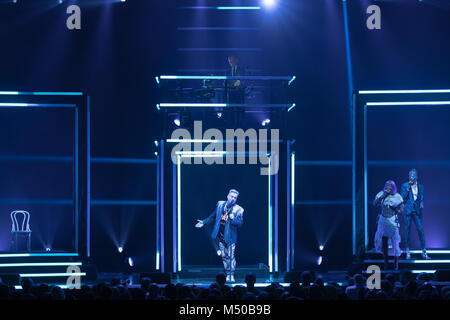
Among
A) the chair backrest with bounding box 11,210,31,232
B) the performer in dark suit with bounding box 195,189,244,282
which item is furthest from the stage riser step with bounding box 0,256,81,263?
the performer in dark suit with bounding box 195,189,244,282

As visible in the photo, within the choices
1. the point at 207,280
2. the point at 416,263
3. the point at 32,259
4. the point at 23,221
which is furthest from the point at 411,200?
the point at 23,221

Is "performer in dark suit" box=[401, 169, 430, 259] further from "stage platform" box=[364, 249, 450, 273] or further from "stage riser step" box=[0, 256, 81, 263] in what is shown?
"stage riser step" box=[0, 256, 81, 263]

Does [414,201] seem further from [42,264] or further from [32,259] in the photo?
[32,259]

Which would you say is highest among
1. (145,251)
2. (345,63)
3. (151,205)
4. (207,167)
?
(345,63)

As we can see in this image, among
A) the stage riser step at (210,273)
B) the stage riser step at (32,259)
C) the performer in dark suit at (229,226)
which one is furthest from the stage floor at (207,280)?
the stage riser step at (32,259)

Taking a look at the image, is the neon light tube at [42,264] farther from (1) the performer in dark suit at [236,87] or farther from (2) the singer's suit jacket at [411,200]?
(2) the singer's suit jacket at [411,200]

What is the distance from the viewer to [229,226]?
8.98m

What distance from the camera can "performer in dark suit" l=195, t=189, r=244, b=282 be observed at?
29.3 ft

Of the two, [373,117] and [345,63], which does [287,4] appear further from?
[373,117]

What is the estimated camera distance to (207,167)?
36.2ft

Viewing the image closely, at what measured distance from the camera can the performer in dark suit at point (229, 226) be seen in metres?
8.93
